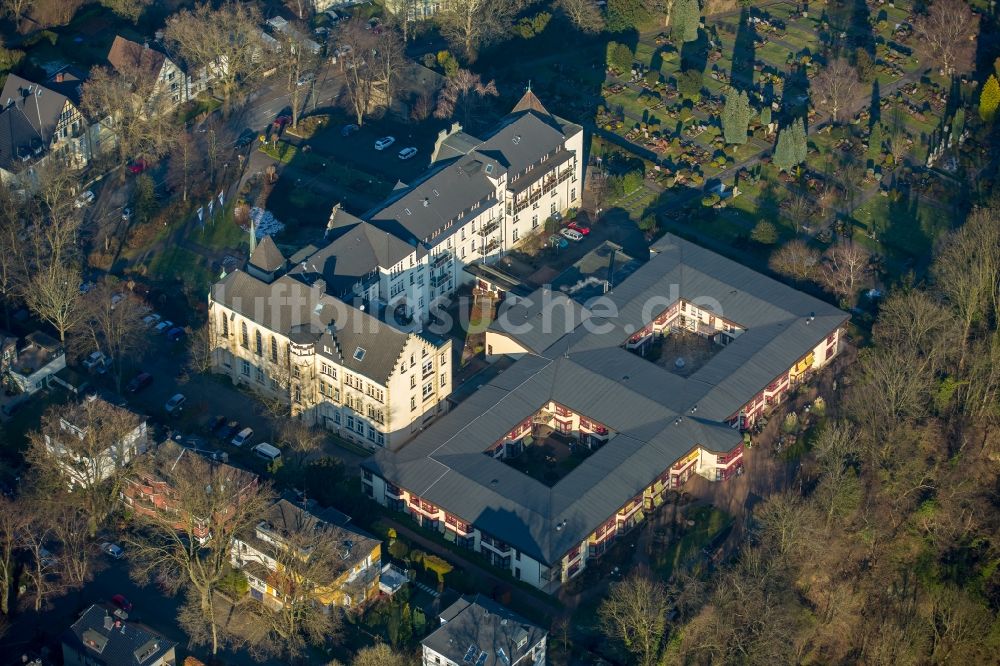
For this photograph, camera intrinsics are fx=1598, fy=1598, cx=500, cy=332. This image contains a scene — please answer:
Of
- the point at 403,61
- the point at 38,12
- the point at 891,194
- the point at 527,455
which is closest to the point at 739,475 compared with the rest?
the point at 527,455

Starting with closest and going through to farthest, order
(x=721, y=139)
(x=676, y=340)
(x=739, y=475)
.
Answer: (x=739, y=475) → (x=676, y=340) → (x=721, y=139)

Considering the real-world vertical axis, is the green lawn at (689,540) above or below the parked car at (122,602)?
above

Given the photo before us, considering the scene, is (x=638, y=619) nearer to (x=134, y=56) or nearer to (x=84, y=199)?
(x=84, y=199)

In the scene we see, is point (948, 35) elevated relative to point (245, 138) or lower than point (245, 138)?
elevated

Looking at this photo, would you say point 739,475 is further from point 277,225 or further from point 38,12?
point 38,12

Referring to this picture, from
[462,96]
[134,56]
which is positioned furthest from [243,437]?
[134,56]

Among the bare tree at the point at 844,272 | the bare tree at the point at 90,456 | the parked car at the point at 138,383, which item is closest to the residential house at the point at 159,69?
the parked car at the point at 138,383

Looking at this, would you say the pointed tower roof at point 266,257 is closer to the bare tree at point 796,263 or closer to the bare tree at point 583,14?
the bare tree at point 796,263
